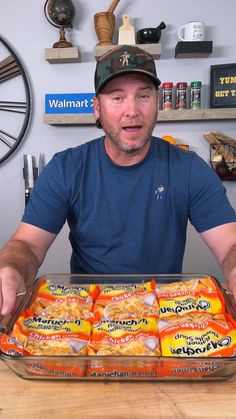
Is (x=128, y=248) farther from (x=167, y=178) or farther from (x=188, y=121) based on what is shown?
(x=188, y=121)

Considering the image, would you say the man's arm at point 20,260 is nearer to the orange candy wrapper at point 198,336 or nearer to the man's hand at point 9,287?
the man's hand at point 9,287

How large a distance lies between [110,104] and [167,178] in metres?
0.28

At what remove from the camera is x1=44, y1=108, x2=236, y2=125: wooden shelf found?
1.90 m

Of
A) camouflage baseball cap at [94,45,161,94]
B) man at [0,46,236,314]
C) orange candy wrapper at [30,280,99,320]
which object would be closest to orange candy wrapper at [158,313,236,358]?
orange candy wrapper at [30,280,99,320]

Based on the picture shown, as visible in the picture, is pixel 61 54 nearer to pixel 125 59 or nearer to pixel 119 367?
pixel 125 59

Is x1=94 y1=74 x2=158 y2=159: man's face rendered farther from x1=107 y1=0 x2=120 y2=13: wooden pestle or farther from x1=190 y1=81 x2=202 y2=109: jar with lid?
x1=107 y1=0 x2=120 y2=13: wooden pestle

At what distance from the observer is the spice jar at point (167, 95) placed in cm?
192

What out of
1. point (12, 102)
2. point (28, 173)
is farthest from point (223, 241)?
point (12, 102)

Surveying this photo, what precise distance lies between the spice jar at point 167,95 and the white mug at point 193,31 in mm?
235

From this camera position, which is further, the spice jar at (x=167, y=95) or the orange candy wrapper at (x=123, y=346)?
the spice jar at (x=167, y=95)

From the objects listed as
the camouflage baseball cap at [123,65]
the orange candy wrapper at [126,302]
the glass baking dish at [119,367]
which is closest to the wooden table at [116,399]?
Result: the glass baking dish at [119,367]

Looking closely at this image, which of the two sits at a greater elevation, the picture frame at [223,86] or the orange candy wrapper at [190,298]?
the picture frame at [223,86]

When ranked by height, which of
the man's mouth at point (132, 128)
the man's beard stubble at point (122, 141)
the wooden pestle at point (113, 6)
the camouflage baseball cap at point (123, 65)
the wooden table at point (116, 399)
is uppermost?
the wooden pestle at point (113, 6)

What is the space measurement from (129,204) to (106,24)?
120cm
